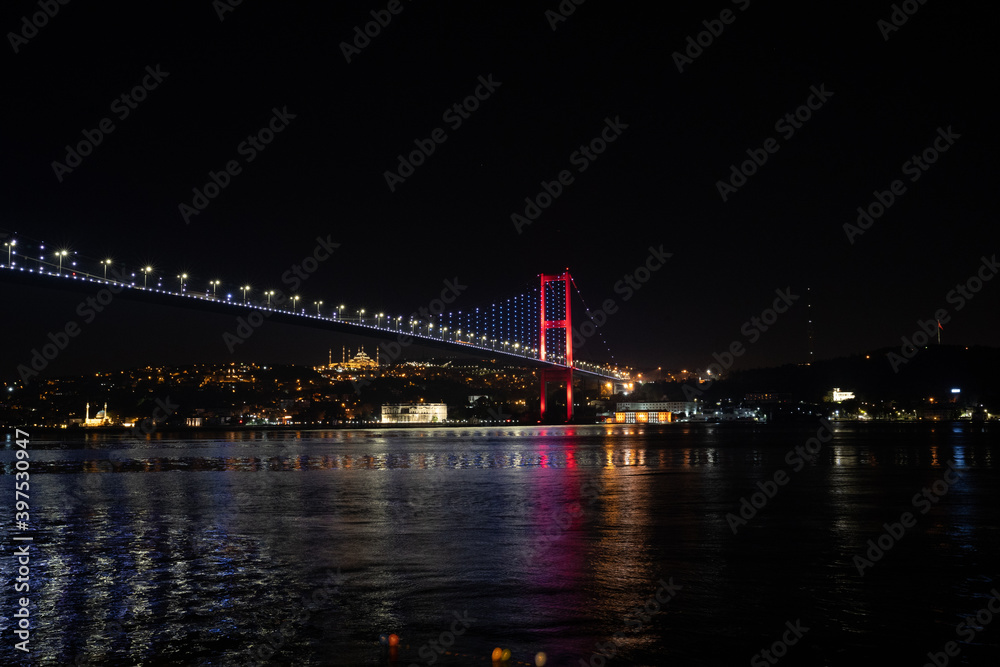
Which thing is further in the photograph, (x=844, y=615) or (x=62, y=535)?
(x=62, y=535)

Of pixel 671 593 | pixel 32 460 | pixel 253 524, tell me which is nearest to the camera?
pixel 671 593

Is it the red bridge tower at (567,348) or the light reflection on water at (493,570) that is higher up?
the red bridge tower at (567,348)

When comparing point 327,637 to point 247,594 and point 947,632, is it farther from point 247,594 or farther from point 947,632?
point 947,632

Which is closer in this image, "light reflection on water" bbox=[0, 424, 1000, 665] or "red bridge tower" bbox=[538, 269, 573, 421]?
"light reflection on water" bbox=[0, 424, 1000, 665]

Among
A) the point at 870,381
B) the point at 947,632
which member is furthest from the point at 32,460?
the point at 870,381

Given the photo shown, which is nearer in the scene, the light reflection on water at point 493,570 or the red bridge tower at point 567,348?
the light reflection on water at point 493,570

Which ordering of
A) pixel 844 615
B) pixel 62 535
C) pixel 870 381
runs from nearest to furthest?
pixel 844 615 → pixel 62 535 → pixel 870 381

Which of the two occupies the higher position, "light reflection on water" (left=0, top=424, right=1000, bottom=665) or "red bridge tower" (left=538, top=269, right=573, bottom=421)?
"red bridge tower" (left=538, top=269, right=573, bottom=421)

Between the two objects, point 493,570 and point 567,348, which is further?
point 567,348
